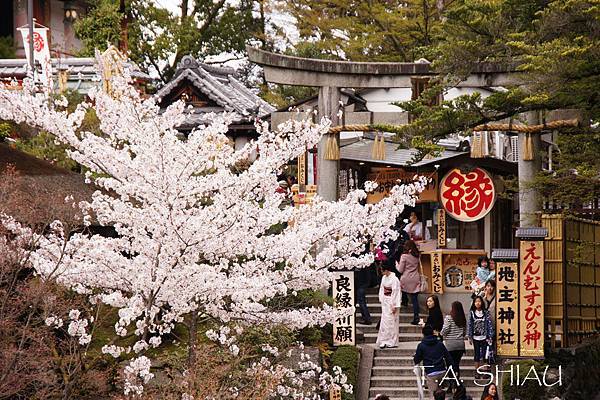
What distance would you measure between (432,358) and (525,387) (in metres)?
1.79

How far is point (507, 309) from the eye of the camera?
18.3 m

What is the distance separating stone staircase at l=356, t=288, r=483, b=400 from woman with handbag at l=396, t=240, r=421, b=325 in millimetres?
434

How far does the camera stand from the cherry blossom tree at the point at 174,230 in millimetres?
13086

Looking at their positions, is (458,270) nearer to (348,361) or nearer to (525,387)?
(348,361)

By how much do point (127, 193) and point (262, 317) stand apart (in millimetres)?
2250

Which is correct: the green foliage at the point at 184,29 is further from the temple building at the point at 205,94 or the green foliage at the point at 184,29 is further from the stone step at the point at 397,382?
the stone step at the point at 397,382

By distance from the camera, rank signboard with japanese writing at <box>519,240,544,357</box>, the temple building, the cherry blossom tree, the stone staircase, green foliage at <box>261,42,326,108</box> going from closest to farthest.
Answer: the cherry blossom tree < signboard with japanese writing at <box>519,240,544,357</box> < the stone staircase < the temple building < green foliage at <box>261,42,326,108</box>

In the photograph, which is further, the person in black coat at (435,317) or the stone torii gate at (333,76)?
the stone torii gate at (333,76)

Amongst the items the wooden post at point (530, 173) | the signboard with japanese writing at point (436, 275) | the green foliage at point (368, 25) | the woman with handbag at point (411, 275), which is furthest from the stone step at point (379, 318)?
the green foliage at point (368, 25)

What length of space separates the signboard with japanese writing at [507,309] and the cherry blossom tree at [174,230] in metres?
4.11

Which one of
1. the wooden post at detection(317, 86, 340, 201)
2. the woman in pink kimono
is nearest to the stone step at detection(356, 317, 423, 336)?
the woman in pink kimono

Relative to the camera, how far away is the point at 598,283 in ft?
69.5

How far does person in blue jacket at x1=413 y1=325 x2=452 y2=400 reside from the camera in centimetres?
1716

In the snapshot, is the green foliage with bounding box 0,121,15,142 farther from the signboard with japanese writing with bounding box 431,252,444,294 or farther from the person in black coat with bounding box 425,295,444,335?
the signboard with japanese writing with bounding box 431,252,444,294
